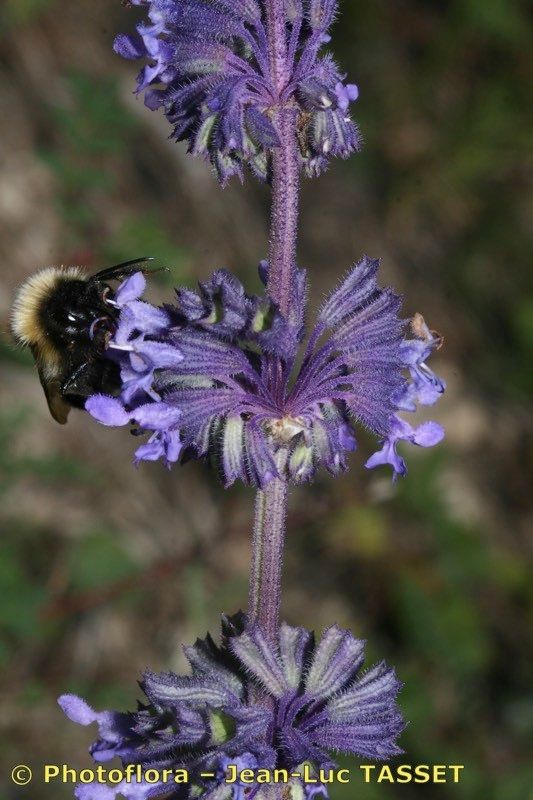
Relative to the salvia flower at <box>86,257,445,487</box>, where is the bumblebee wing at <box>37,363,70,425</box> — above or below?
above

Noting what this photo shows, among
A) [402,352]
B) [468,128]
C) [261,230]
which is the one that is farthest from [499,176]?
[402,352]

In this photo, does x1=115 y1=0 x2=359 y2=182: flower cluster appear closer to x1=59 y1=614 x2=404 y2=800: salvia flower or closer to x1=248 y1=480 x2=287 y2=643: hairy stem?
x1=248 y1=480 x2=287 y2=643: hairy stem

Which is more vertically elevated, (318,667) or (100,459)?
(100,459)

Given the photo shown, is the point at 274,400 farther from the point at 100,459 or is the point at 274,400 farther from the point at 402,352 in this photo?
the point at 100,459

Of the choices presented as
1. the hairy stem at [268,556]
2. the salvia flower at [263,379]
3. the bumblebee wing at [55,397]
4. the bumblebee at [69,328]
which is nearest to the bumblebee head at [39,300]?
the bumblebee at [69,328]

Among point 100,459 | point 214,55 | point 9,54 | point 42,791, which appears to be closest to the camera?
point 214,55

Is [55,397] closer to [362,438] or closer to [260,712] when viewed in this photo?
[260,712]

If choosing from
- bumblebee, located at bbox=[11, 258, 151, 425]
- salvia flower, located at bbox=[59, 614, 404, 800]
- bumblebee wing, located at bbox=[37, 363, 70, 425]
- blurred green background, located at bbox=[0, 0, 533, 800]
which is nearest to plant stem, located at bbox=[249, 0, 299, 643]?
salvia flower, located at bbox=[59, 614, 404, 800]

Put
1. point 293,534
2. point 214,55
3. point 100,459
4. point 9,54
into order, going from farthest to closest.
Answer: point 9,54, point 100,459, point 293,534, point 214,55
